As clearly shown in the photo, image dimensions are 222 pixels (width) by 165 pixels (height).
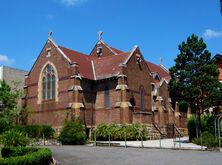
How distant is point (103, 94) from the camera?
4350cm

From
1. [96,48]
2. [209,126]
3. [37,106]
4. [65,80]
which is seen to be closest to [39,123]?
[37,106]

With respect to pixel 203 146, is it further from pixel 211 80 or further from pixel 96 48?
pixel 96 48

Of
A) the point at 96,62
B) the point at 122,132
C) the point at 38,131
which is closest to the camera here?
the point at 122,132

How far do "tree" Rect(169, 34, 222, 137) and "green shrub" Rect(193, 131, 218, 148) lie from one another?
7.41 ft

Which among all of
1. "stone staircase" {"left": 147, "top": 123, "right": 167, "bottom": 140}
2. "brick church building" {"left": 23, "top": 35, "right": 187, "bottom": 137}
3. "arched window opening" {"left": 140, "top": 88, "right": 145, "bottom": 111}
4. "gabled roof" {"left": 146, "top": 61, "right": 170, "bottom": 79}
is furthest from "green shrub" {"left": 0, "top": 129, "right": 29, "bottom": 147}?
"gabled roof" {"left": 146, "top": 61, "right": 170, "bottom": 79}

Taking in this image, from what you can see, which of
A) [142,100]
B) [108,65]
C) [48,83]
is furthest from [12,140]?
[142,100]

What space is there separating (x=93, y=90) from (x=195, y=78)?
51.0ft

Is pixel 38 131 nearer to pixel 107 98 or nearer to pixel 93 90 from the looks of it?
pixel 93 90

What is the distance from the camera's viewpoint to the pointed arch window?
1759 inches

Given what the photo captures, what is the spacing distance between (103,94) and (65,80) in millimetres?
5169

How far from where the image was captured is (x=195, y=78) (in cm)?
3278

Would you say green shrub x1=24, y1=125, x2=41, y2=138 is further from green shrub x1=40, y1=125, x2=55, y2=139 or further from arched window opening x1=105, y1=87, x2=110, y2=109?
arched window opening x1=105, y1=87, x2=110, y2=109

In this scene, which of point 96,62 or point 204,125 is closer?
point 204,125

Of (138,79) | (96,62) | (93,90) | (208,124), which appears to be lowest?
(208,124)
